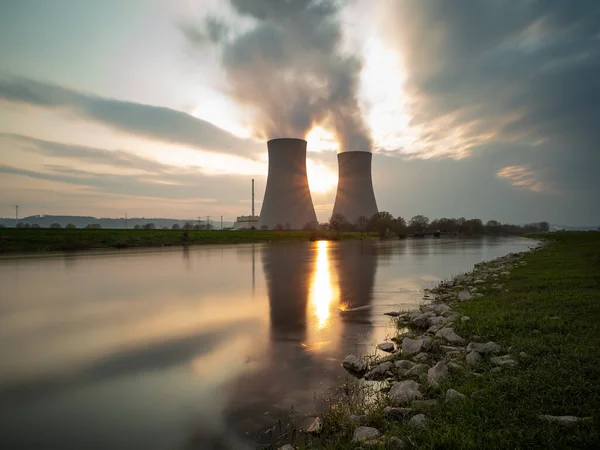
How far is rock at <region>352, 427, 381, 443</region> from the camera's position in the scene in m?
2.39

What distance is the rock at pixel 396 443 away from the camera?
2.17 meters

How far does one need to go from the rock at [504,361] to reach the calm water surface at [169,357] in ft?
Answer: 5.27

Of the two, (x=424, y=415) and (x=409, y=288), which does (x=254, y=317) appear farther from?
(x=409, y=288)

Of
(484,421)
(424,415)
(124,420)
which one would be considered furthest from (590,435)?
(124,420)

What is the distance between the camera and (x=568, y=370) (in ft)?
9.29

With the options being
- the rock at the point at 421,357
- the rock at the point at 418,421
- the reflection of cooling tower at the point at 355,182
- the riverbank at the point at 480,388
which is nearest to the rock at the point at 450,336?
the riverbank at the point at 480,388

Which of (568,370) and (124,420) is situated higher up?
(568,370)

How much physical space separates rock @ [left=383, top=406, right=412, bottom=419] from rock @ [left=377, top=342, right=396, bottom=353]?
6.12 feet

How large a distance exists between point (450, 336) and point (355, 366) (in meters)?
1.26

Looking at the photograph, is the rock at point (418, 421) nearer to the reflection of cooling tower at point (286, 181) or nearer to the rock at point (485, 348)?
the rock at point (485, 348)

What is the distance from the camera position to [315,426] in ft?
9.14

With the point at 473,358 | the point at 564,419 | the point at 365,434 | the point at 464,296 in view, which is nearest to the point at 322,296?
the point at 464,296

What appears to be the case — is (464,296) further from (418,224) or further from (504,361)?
(418,224)

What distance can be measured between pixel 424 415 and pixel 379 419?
0.33 m
